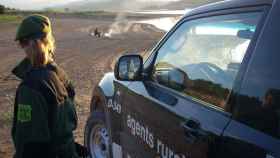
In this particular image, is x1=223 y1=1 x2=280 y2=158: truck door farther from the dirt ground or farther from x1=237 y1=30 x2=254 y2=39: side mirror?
the dirt ground

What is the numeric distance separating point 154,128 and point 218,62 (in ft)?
1.90

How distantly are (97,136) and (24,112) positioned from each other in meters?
2.48

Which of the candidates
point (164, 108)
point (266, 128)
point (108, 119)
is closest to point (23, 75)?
point (164, 108)

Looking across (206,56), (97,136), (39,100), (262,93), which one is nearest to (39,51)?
(39,100)

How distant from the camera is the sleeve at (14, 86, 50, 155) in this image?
297cm

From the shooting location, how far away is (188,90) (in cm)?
343

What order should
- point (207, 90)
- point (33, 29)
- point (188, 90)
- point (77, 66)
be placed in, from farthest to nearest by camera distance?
point (77, 66) → point (188, 90) → point (207, 90) → point (33, 29)

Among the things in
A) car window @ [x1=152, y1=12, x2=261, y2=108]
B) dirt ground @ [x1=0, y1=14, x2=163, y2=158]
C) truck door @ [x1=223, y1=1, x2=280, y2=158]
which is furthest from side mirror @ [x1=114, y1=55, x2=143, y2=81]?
Result: dirt ground @ [x1=0, y1=14, x2=163, y2=158]

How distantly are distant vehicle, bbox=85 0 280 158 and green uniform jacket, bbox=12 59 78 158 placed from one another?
2.02 feet

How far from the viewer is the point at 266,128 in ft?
8.13

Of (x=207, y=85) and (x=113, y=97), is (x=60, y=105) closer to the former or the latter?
(x=207, y=85)

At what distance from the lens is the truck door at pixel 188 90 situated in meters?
2.90

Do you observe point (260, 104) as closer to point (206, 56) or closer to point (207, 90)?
point (207, 90)

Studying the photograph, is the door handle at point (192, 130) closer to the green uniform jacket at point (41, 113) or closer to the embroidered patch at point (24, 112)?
the green uniform jacket at point (41, 113)
